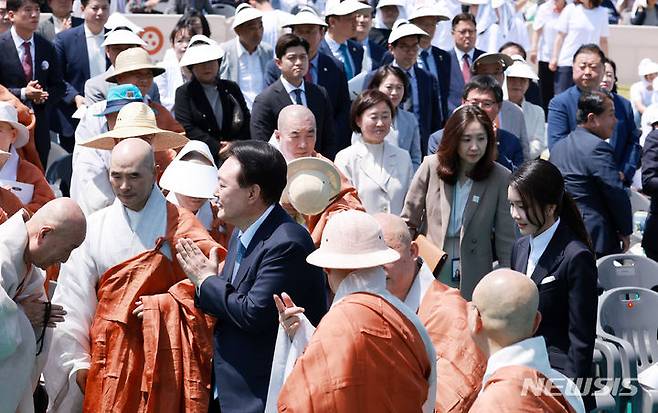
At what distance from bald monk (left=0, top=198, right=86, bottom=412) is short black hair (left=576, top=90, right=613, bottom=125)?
4496 millimetres

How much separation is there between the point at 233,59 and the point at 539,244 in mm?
5027

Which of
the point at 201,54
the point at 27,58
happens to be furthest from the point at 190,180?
the point at 27,58

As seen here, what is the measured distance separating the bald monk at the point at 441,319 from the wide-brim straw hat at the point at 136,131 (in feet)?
6.98

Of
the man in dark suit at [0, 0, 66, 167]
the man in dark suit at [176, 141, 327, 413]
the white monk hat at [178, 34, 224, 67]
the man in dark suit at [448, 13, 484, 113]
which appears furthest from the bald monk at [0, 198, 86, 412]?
the man in dark suit at [448, 13, 484, 113]

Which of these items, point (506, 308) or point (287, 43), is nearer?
point (506, 308)

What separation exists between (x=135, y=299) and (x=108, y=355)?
0.26 meters

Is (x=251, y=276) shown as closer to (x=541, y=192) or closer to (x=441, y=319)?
(x=441, y=319)

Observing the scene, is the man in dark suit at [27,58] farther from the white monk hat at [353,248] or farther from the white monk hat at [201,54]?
the white monk hat at [353,248]

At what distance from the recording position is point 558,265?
557cm

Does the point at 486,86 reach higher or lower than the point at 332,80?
higher

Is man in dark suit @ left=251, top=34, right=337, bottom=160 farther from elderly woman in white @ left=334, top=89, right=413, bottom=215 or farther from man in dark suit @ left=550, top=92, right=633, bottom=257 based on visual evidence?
man in dark suit @ left=550, top=92, right=633, bottom=257

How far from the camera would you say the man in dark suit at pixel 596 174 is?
27.6 feet

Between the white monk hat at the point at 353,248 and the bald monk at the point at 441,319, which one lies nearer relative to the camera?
the white monk hat at the point at 353,248

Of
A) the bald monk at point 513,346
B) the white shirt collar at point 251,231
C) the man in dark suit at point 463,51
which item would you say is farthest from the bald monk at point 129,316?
the man in dark suit at point 463,51
